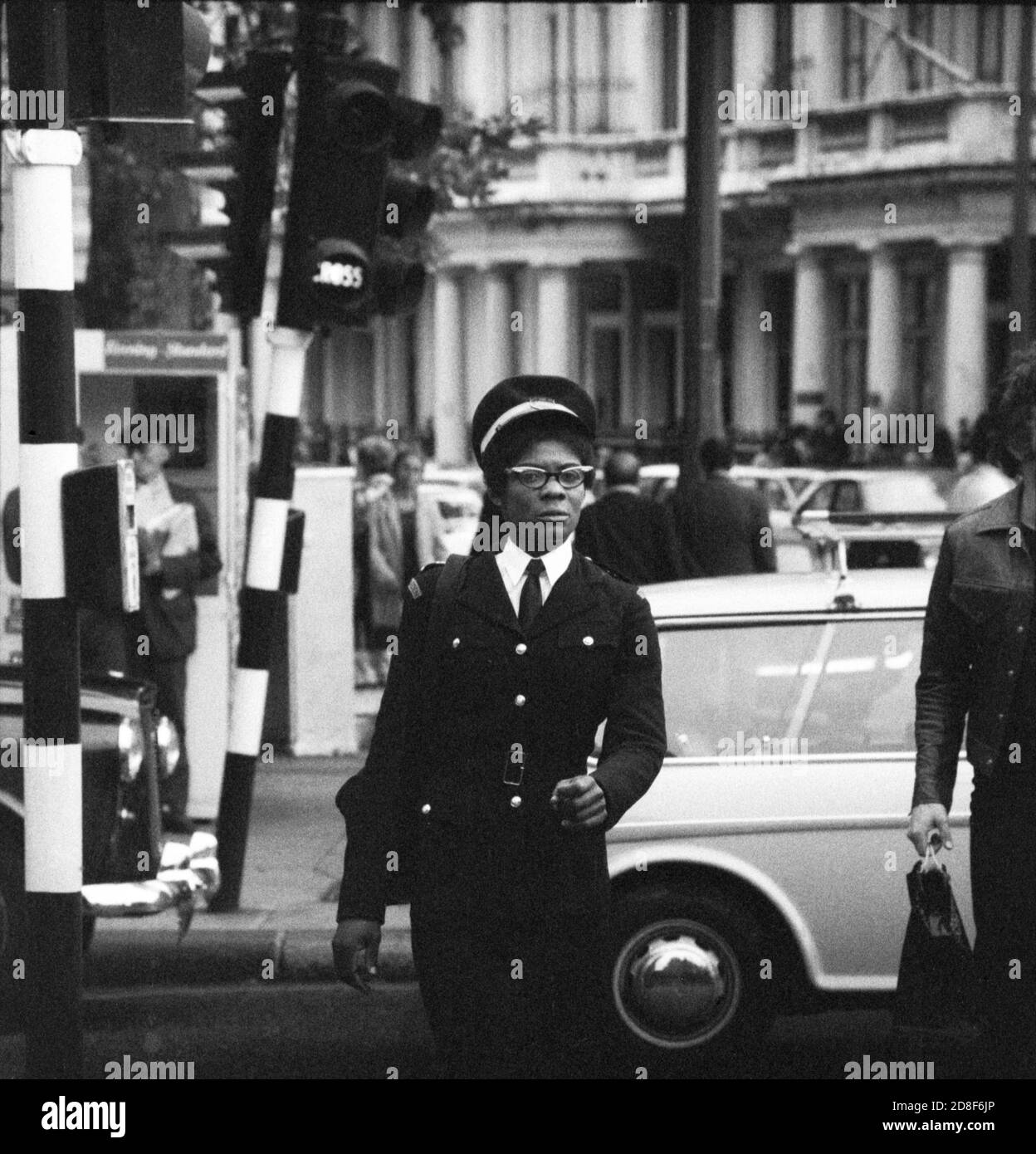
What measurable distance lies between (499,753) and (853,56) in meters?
37.3

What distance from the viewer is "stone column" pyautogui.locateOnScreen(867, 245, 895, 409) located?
3856 centimetres

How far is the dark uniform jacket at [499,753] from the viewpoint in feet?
16.0

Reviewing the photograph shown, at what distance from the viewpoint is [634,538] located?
11977 mm

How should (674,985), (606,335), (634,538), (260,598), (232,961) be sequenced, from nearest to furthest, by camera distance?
(674,985), (232,961), (260,598), (634,538), (606,335)

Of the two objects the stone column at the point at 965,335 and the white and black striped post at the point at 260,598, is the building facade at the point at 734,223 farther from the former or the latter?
the white and black striped post at the point at 260,598

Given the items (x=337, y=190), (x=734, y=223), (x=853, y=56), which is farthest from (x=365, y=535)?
(x=734, y=223)

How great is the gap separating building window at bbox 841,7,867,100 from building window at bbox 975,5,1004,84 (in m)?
2.08

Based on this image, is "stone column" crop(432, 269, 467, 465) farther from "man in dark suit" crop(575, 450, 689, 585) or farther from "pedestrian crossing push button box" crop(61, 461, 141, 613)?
"pedestrian crossing push button box" crop(61, 461, 141, 613)

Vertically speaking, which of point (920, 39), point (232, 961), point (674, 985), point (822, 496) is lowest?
point (232, 961)

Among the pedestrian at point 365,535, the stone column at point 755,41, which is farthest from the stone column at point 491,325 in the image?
the pedestrian at point 365,535

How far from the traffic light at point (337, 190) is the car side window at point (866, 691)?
267cm

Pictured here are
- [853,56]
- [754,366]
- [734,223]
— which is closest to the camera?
[853,56]

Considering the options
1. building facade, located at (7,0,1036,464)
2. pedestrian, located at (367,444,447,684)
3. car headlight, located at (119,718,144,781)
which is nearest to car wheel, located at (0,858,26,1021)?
car headlight, located at (119,718,144,781)

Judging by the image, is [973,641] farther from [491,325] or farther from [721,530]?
[491,325]
